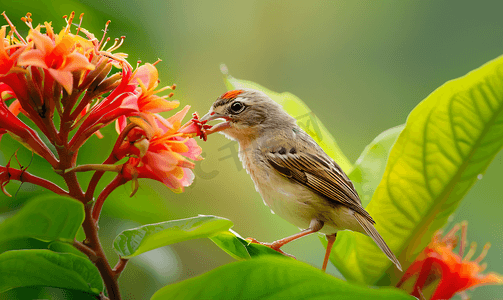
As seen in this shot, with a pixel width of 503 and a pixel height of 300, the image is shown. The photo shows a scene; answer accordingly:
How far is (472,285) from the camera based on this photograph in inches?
62.4

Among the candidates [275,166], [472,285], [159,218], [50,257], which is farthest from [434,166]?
[159,218]

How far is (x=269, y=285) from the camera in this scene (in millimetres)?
877

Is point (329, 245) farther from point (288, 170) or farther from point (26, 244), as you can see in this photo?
point (26, 244)

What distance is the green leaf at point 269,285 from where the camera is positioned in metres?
0.81

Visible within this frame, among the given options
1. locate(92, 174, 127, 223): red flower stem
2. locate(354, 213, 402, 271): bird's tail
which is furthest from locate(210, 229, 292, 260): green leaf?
locate(354, 213, 402, 271): bird's tail

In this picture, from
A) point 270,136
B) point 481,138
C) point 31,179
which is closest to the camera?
point 31,179

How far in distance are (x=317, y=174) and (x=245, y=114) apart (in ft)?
1.46

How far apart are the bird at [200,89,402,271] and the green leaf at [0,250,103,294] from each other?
0.66 meters

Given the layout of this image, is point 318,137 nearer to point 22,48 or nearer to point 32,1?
point 22,48

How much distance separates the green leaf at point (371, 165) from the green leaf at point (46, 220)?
112cm

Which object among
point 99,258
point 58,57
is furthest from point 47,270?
point 58,57

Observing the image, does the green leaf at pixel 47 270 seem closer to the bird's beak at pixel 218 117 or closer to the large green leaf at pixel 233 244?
the large green leaf at pixel 233 244

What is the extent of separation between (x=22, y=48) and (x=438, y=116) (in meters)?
1.16

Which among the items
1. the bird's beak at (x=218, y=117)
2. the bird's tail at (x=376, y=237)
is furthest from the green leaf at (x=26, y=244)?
the bird's tail at (x=376, y=237)
